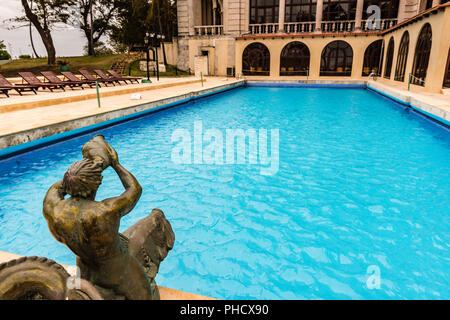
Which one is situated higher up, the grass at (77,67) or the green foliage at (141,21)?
the green foliage at (141,21)

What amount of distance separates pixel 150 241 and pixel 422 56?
18160 mm

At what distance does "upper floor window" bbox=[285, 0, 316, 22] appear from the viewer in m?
25.7

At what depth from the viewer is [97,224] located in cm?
156

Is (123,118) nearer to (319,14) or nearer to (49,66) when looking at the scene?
(49,66)

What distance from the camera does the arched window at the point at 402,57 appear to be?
58.6 feet

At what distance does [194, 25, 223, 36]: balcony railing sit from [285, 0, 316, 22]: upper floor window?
6.18 meters

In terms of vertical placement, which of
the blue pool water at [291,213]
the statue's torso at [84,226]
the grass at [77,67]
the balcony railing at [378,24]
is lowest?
the blue pool water at [291,213]

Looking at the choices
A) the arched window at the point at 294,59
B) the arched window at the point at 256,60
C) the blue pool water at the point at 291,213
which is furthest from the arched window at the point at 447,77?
the arched window at the point at 256,60

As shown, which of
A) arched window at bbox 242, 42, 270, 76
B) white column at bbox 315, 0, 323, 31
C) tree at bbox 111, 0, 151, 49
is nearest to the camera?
white column at bbox 315, 0, 323, 31

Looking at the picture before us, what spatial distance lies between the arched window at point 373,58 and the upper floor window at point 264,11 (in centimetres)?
846

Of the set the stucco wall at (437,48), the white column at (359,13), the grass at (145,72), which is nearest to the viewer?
the stucco wall at (437,48)

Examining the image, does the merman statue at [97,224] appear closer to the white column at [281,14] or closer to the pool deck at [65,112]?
the pool deck at [65,112]

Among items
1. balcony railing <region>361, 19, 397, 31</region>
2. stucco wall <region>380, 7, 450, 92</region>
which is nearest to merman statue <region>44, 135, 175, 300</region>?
stucco wall <region>380, 7, 450, 92</region>

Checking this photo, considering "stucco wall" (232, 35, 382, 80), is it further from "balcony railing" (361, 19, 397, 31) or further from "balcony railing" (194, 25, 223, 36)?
"balcony railing" (194, 25, 223, 36)
